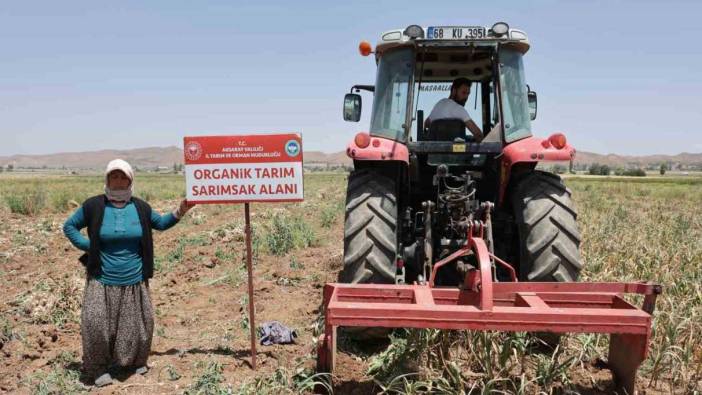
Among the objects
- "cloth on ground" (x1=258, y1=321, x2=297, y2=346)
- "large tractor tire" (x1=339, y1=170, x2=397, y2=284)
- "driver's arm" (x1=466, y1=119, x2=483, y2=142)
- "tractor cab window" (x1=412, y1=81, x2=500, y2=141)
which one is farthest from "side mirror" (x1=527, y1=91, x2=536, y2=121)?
"cloth on ground" (x1=258, y1=321, x2=297, y2=346)

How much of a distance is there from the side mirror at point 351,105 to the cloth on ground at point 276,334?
2161 mm

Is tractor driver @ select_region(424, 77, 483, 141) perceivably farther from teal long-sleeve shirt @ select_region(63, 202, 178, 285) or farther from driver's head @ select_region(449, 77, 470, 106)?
teal long-sleeve shirt @ select_region(63, 202, 178, 285)

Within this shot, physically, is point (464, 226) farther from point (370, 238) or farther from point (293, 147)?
point (293, 147)

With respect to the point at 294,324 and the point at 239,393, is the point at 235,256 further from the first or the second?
the point at 239,393

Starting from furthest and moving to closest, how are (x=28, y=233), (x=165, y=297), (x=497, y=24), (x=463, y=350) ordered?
(x=28, y=233) < (x=165, y=297) < (x=497, y=24) < (x=463, y=350)

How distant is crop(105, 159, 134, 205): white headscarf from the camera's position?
3504mm

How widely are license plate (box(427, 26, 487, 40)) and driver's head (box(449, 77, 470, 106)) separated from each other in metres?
0.47

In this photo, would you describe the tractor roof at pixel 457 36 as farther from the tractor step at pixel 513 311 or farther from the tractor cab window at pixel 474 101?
the tractor step at pixel 513 311

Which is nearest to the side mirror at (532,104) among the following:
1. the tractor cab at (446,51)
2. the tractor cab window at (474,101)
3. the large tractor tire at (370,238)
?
the tractor cab window at (474,101)

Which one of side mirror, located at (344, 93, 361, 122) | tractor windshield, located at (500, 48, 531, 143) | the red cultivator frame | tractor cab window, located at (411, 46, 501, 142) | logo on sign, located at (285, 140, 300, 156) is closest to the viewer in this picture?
the red cultivator frame

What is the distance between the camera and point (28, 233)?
10211 mm

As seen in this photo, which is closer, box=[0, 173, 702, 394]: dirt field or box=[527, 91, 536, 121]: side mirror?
box=[0, 173, 702, 394]: dirt field

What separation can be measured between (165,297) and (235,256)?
2110 mm

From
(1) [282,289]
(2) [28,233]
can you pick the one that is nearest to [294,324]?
(1) [282,289]
